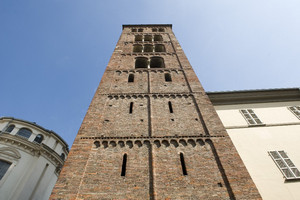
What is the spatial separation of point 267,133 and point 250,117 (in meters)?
1.38

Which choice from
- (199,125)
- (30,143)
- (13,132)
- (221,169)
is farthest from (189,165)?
(13,132)

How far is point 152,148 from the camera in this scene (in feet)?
25.9

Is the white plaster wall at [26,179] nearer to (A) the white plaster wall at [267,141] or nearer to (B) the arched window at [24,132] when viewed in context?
(B) the arched window at [24,132]

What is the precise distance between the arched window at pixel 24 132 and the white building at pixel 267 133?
48.4 feet

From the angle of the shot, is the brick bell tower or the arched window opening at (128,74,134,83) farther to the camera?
the arched window opening at (128,74,134,83)

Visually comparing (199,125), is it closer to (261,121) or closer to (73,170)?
(261,121)

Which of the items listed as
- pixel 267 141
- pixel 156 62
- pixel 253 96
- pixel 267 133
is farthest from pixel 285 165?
pixel 156 62

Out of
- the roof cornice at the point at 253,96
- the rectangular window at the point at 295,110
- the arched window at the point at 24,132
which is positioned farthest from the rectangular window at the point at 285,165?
the arched window at the point at 24,132

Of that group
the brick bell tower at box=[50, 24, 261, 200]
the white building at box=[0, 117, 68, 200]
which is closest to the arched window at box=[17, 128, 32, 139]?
the white building at box=[0, 117, 68, 200]

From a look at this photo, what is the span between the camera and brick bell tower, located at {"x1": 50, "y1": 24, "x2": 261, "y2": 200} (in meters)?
6.31

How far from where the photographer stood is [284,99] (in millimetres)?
12508

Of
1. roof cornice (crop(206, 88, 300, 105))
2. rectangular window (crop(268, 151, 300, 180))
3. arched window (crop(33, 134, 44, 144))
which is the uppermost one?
arched window (crop(33, 134, 44, 144))

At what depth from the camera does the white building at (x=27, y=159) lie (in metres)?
13.6

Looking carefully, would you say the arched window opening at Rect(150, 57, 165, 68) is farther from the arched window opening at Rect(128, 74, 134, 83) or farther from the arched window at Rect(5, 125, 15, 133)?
the arched window at Rect(5, 125, 15, 133)
